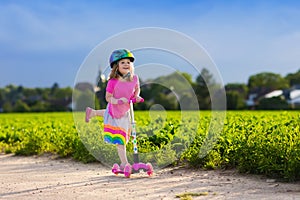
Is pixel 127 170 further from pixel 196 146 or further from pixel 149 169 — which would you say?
pixel 196 146

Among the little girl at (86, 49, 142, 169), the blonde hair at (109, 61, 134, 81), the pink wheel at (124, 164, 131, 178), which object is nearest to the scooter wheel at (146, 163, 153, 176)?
the pink wheel at (124, 164, 131, 178)

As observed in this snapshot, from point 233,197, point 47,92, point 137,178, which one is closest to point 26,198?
point 137,178

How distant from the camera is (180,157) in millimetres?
7785

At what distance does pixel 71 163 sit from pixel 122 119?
8.37 feet

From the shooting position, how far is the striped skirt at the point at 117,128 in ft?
21.8

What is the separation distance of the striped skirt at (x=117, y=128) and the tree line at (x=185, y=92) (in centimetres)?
70

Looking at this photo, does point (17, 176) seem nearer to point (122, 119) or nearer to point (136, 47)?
point (122, 119)

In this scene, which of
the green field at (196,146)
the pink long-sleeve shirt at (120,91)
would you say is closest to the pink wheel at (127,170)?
the pink long-sleeve shirt at (120,91)

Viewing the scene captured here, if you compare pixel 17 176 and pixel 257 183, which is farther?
pixel 17 176

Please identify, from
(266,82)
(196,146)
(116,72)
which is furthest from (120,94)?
(266,82)

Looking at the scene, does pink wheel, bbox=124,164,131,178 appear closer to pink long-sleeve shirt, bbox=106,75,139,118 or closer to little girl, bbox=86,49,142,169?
little girl, bbox=86,49,142,169

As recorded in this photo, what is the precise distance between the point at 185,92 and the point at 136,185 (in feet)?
7.62

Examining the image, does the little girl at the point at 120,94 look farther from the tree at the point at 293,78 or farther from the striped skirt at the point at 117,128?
the tree at the point at 293,78

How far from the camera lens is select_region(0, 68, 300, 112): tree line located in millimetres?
7348
